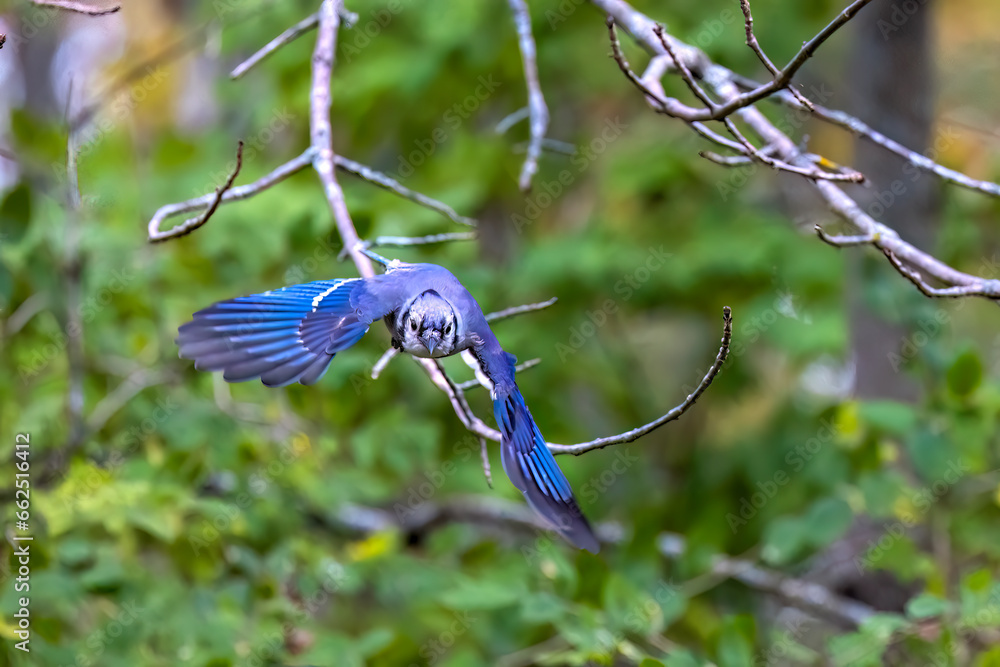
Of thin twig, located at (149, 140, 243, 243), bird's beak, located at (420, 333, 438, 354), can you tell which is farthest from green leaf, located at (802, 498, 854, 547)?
thin twig, located at (149, 140, 243, 243)

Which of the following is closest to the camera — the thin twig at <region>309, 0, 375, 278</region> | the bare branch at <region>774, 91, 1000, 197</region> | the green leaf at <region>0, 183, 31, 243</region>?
the bare branch at <region>774, 91, 1000, 197</region>

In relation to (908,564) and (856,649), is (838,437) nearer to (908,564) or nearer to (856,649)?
(908,564)

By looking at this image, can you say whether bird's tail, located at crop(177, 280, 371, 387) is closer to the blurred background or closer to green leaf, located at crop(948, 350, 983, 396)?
the blurred background

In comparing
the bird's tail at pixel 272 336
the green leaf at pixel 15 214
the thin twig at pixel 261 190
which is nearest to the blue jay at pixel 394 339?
the bird's tail at pixel 272 336

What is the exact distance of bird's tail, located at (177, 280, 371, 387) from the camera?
1595 millimetres

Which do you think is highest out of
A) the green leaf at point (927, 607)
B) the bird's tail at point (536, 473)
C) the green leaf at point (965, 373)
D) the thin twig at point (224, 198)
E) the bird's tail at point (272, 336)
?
the thin twig at point (224, 198)

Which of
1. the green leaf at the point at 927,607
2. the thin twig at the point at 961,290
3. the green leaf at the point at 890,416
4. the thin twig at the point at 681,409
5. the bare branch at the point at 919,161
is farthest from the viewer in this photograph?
the green leaf at the point at 890,416

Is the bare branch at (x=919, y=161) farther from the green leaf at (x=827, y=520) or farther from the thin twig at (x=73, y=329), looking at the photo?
the thin twig at (x=73, y=329)

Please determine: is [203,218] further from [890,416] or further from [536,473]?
[890,416]

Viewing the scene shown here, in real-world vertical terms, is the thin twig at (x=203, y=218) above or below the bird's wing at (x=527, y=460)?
above

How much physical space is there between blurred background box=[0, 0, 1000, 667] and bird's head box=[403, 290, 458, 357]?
68cm

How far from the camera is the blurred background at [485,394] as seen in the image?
2.40 meters

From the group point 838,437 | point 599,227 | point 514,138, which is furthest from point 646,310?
point 838,437

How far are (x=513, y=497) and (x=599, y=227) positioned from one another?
109cm
